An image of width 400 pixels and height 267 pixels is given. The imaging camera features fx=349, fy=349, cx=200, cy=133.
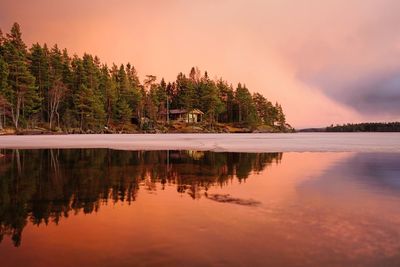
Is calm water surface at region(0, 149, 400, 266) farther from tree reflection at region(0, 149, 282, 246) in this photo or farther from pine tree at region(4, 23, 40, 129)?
pine tree at region(4, 23, 40, 129)

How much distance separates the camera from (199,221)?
734 cm

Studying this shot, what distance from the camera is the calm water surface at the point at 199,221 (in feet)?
17.4

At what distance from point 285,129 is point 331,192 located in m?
151

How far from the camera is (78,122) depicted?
83438 mm

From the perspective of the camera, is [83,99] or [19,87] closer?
[19,87]

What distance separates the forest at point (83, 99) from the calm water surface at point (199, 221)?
60556 millimetres

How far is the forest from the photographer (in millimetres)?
73312

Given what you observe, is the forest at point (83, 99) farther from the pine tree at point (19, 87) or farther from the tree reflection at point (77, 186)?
the tree reflection at point (77, 186)

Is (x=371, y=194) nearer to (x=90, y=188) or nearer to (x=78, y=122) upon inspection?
(x=90, y=188)

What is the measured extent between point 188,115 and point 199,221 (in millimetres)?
106129

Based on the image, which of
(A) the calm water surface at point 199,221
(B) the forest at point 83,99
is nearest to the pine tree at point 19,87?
(B) the forest at point 83,99

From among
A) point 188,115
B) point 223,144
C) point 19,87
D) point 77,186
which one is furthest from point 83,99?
point 77,186

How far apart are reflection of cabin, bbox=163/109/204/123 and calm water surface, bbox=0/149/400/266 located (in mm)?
99285

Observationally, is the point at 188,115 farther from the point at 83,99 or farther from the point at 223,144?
the point at 223,144
